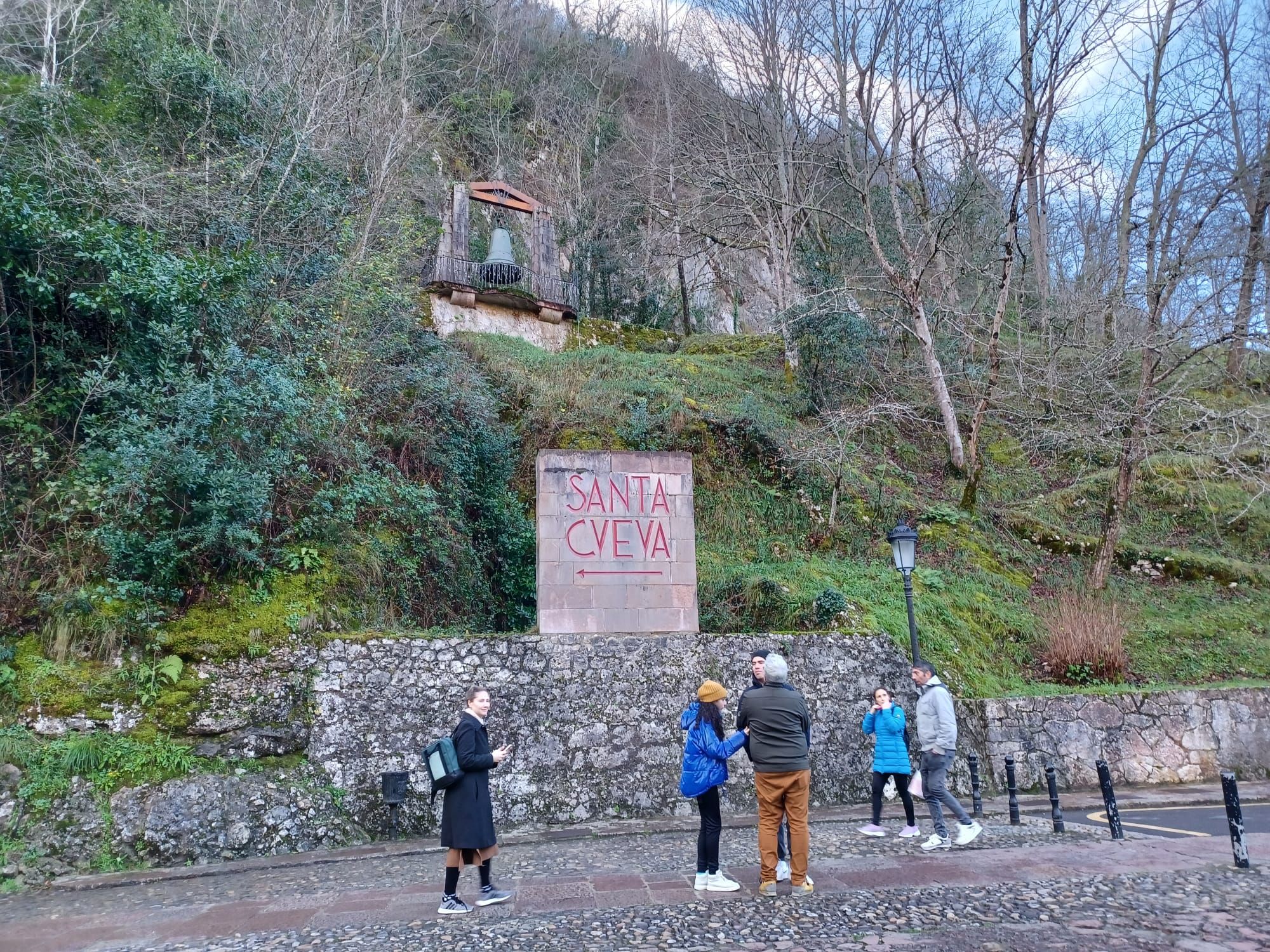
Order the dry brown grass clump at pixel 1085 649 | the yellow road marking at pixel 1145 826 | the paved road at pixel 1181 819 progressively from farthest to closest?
the dry brown grass clump at pixel 1085 649 < the paved road at pixel 1181 819 < the yellow road marking at pixel 1145 826

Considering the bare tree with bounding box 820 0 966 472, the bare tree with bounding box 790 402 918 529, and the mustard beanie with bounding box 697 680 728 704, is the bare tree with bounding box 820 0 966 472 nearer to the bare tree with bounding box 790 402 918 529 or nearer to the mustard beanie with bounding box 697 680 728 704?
the bare tree with bounding box 790 402 918 529

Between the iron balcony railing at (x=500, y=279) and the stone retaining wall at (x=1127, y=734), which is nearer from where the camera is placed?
the stone retaining wall at (x=1127, y=734)

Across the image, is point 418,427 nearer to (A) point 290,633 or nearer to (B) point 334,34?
(A) point 290,633

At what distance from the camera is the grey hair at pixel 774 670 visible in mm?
5707

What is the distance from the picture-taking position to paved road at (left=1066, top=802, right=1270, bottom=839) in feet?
25.5

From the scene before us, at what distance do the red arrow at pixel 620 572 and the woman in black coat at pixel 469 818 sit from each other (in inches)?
156

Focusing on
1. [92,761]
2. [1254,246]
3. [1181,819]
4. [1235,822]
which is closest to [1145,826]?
[1181,819]

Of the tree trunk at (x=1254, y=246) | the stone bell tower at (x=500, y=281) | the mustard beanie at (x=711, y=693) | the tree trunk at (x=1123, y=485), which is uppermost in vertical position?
the stone bell tower at (x=500, y=281)

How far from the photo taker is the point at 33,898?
6.41 meters

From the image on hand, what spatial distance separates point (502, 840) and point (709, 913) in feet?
10.4

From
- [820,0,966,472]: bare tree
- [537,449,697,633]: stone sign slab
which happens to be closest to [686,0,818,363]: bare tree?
[820,0,966,472]: bare tree

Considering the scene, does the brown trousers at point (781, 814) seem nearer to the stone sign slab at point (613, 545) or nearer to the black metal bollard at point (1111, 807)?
the black metal bollard at point (1111, 807)

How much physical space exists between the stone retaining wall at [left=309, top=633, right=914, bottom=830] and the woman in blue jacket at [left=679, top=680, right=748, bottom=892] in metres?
3.04

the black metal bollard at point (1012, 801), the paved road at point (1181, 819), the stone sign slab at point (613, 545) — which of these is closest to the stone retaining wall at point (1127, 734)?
the paved road at point (1181, 819)
